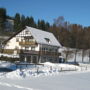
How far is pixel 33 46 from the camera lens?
2467 inches

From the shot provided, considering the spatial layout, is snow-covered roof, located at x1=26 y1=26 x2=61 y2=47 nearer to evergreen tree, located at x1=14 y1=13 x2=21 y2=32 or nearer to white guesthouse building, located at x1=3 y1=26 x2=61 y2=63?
white guesthouse building, located at x1=3 y1=26 x2=61 y2=63

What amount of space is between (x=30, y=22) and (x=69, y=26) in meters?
41.0

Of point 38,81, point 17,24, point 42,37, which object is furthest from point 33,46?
point 17,24

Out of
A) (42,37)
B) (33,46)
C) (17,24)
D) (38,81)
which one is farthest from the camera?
(17,24)

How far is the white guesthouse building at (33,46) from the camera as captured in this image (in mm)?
60688

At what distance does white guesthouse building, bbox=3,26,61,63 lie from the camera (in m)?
60.7

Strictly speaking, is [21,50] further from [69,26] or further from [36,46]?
[69,26]

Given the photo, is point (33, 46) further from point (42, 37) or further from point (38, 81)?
point (38, 81)

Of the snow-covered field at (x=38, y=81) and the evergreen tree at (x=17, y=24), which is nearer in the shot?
the snow-covered field at (x=38, y=81)

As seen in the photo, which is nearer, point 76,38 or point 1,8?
point 76,38

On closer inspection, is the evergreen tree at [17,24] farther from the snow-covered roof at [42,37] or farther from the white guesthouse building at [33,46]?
the white guesthouse building at [33,46]

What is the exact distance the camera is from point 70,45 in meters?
93.4

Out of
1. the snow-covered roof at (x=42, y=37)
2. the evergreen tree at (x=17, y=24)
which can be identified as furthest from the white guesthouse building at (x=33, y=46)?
the evergreen tree at (x=17, y=24)

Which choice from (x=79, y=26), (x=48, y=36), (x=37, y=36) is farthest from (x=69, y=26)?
(x=37, y=36)
